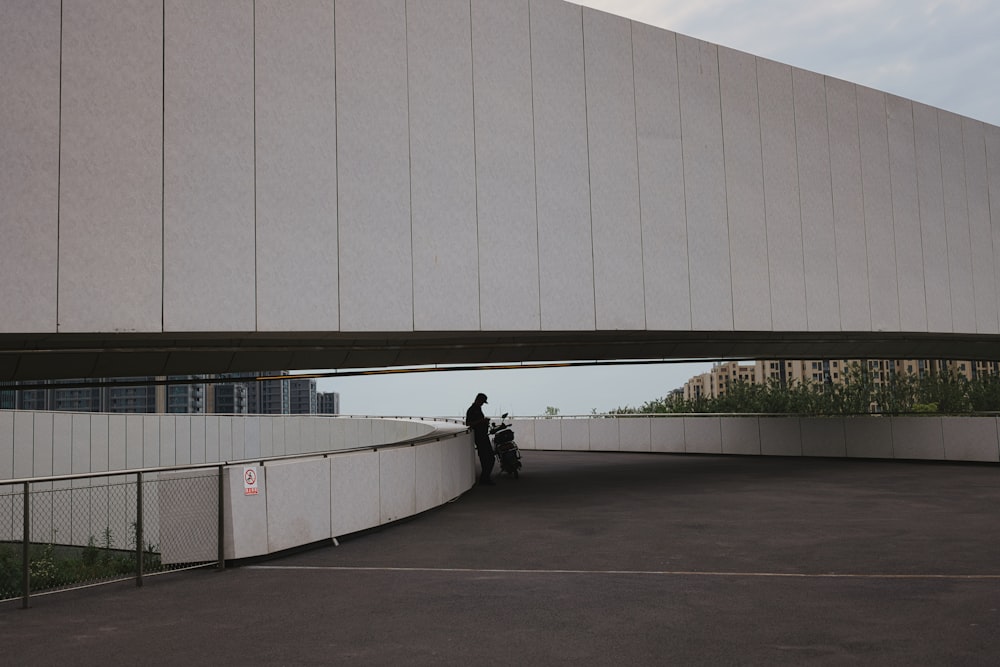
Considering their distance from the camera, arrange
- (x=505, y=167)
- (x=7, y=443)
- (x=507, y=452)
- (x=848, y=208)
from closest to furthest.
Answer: (x=505, y=167), (x=507, y=452), (x=848, y=208), (x=7, y=443)

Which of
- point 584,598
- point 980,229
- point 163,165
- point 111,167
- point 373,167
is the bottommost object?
point 584,598

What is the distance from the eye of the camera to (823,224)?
19594 millimetres

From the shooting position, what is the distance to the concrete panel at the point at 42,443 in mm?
29906

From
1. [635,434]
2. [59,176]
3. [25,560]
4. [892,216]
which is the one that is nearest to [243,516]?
[25,560]

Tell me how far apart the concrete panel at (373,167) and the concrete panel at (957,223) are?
1477 cm

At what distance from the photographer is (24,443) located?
2967 cm

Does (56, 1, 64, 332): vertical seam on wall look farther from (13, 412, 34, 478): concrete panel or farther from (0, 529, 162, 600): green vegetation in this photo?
(13, 412, 34, 478): concrete panel

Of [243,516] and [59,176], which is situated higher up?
[59,176]

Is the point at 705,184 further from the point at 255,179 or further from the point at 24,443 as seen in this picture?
the point at 24,443

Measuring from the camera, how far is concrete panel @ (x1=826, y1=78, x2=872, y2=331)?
65.0ft

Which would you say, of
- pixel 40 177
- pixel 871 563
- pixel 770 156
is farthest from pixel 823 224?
pixel 40 177

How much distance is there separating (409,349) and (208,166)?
7442 mm

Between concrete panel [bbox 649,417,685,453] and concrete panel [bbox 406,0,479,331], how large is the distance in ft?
46.1

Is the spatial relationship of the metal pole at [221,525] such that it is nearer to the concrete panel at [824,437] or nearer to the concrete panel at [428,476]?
the concrete panel at [428,476]
